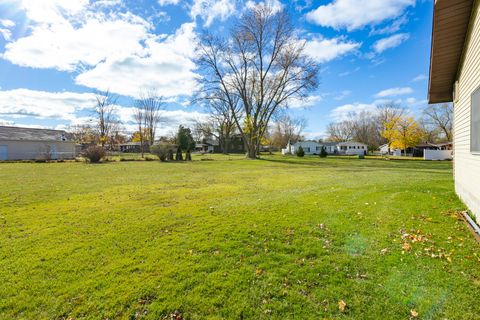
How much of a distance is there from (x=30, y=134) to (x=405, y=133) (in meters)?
60.5

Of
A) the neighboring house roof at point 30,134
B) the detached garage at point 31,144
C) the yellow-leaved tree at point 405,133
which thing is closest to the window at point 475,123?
the detached garage at point 31,144

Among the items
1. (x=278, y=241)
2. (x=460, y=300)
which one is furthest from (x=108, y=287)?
(x=460, y=300)

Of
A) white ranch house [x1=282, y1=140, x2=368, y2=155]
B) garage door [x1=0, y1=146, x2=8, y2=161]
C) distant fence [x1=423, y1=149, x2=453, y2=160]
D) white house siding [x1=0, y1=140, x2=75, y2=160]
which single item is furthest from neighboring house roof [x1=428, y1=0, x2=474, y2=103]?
white ranch house [x1=282, y1=140, x2=368, y2=155]

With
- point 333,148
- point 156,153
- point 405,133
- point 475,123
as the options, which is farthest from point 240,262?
point 333,148

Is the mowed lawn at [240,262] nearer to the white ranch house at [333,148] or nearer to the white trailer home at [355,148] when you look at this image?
the white ranch house at [333,148]

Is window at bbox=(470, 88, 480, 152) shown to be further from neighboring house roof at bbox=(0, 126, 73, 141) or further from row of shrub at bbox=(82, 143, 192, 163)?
neighboring house roof at bbox=(0, 126, 73, 141)

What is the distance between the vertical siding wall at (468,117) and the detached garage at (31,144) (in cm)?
3504

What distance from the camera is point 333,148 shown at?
218 ft

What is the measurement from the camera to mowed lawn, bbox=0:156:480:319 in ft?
9.03

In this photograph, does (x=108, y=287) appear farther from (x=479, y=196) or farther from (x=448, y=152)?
(x=448, y=152)

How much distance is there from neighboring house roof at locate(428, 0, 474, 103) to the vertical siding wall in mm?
215

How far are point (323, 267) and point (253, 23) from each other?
33785mm

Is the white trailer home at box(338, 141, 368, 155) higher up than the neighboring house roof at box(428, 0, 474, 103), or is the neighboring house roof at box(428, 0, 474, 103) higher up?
the neighboring house roof at box(428, 0, 474, 103)

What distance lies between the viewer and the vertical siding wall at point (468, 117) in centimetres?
503
